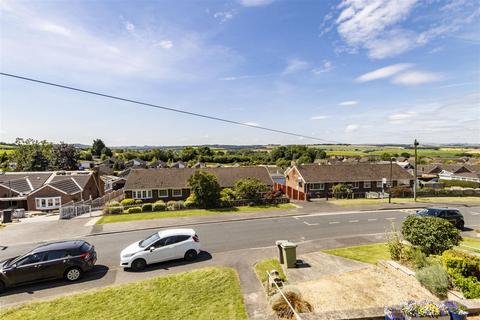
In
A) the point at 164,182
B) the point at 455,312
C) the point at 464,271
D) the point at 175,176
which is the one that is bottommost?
the point at 464,271

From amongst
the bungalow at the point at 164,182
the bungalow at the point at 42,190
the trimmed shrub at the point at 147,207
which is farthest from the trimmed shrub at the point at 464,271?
the bungalow at the point at 42,190

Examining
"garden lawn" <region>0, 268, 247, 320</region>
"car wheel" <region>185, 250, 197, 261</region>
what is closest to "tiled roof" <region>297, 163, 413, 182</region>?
"car wheel" <region>185, 250, 197, 261</region>

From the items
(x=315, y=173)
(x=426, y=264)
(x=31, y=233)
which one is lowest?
(x=31, y=233)

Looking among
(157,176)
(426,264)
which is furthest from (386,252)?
(157,176)

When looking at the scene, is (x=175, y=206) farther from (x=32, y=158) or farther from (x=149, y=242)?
(x=32, y=158)

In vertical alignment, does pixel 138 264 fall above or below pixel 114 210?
below

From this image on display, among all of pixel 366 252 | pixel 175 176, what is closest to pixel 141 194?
pixel 175 176

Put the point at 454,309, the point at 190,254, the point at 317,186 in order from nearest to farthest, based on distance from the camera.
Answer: the point at 454,309 → the point at 190,254 → the point at 317,186

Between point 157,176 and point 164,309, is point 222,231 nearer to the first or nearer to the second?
point 164,309
